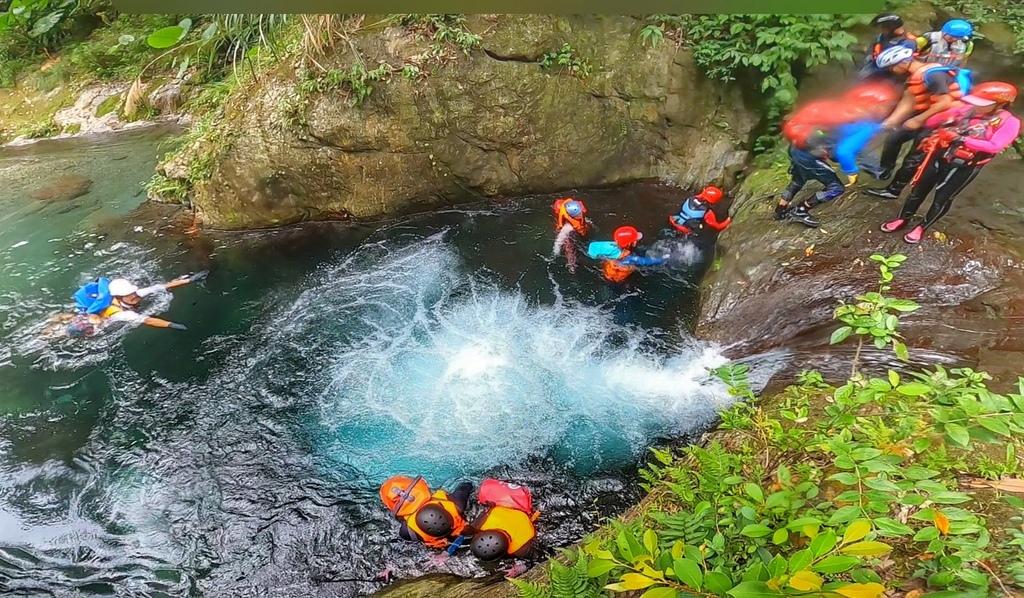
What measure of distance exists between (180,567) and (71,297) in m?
4.42

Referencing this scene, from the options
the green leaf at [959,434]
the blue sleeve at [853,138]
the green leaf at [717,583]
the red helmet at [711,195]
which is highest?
the blue sleeve at [853,138]

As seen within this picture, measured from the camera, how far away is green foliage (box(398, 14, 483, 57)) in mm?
7113

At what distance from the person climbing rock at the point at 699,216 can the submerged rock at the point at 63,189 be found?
9.32m

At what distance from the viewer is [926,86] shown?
482 cm

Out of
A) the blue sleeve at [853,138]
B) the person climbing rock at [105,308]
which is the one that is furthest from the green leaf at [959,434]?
the person climbing rock at [105,308]

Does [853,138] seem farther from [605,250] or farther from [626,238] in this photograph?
[605,250]

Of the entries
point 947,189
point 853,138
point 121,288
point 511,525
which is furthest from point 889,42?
point 121,288

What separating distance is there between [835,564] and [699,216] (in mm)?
5688

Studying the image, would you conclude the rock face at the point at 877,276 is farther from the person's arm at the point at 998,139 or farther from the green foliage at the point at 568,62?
the green foliage at the point at 568,62

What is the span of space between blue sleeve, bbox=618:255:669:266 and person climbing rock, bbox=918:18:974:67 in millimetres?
3106

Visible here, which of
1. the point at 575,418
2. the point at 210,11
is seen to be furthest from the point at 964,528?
the point at 575,418

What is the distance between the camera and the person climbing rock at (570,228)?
706 cm

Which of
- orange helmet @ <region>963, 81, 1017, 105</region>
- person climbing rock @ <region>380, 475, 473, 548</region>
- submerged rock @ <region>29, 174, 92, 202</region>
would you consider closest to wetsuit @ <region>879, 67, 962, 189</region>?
orange helmet @ <region>963, 81, 1017, 105</region>

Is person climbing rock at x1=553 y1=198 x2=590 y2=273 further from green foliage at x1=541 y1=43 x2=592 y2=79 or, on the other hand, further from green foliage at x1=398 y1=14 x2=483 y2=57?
green foliage at x1=398 y1=14 x2=483 y2=57
